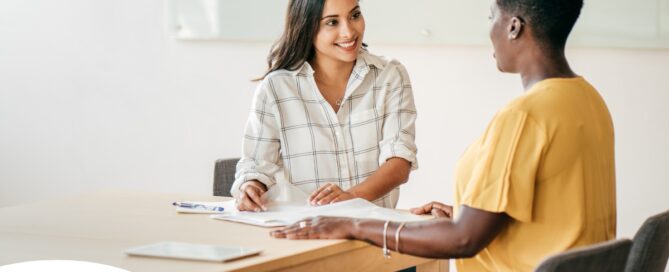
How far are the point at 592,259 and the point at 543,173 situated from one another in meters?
0.34

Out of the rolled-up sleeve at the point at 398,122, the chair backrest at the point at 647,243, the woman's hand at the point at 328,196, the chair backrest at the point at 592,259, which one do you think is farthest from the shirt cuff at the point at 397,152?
the chair backrest at the point at 592,259

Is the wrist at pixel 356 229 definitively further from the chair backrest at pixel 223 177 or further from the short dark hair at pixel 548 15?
the chair backrest at pixel 223 177

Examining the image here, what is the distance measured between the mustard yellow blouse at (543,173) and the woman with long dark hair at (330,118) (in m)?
0.94

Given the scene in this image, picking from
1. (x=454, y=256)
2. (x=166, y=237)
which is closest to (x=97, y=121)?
(x=166, y=237)

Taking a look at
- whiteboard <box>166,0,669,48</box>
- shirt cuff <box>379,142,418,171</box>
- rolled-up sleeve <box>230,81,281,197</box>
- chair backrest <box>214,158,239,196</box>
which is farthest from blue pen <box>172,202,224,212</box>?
whiteboard <box>166,0,669,48</box>

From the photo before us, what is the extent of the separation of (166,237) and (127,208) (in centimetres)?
47

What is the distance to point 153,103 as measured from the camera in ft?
16.6

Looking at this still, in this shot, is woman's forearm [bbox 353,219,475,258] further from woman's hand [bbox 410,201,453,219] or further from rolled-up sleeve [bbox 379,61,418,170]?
rolled-up sleeve [bbox 379,61,418,170]

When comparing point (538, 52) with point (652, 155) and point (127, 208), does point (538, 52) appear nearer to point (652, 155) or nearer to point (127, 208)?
point (127, 208)

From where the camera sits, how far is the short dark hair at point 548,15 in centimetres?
203

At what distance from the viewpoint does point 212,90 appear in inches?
191

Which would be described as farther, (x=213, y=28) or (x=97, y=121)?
(x=97, y=121)

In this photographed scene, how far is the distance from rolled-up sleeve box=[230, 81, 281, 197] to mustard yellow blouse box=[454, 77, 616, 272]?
3.28 ft

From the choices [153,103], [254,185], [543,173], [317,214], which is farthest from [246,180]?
[153,103]
